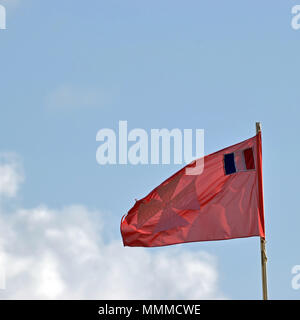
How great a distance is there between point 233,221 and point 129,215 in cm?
429

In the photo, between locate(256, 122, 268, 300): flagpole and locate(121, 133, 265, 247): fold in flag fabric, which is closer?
locate(256, 122, 268, 300): flagpole

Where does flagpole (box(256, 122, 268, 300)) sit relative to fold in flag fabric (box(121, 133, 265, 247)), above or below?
below

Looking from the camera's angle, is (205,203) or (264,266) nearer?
(264,266)

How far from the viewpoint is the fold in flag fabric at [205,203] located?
3622 cm

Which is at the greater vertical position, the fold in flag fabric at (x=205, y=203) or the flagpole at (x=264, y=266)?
the fold in flag fabric at (x=205, y=203)

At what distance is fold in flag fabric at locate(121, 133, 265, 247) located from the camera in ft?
119

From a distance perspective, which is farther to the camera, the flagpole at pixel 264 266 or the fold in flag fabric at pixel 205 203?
the fold in flag fabric at pixel 205 203

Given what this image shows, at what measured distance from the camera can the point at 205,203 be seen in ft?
121

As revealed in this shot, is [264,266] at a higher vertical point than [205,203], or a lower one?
lower
